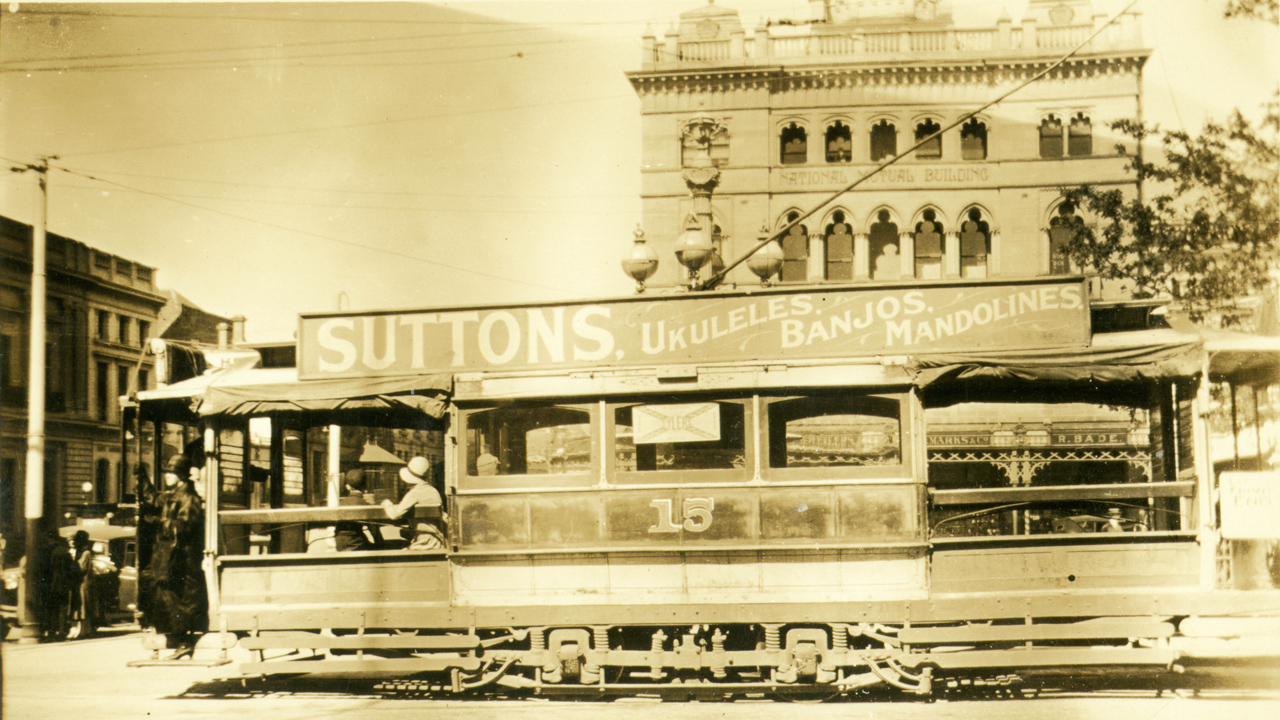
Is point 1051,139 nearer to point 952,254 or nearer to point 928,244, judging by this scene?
point 952,254

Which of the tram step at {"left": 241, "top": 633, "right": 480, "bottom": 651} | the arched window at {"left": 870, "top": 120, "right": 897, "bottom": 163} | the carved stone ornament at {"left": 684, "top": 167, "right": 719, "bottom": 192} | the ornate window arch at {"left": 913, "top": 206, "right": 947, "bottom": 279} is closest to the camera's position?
the tram step at {"left": 241, "top": 633, "right": 480, "bottom": 651}

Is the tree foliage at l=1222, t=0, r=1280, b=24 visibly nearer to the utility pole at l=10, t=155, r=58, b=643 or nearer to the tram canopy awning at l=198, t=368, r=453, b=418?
the tram canopy awning at l=198, t=368, r=453, b=418

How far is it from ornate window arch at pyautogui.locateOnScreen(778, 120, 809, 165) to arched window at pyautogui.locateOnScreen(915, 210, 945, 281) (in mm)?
3569

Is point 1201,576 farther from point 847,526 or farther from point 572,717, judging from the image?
point 572,717

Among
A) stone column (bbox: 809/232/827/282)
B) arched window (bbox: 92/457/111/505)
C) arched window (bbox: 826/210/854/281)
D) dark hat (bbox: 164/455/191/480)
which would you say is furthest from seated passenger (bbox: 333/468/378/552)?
arched window (bbox: 92/457/111/505)

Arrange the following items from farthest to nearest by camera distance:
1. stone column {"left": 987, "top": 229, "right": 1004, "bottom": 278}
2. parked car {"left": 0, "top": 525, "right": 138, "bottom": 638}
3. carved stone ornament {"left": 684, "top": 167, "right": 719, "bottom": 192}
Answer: stone column {"left": 987, "top": 229, "right": 1004, "bottom": 278}, parked car {"left": 0, "top": 525, "right": 138, "bottom": 638}, carved stone ornament {"left": 684, "top": 167, "right": 719, "bottom": 192}

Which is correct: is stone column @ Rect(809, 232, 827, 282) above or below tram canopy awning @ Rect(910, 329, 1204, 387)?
above

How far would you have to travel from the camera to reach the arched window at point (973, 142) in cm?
Answer: 2825

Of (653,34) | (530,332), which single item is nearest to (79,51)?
(530,332)

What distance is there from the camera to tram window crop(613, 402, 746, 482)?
850cm

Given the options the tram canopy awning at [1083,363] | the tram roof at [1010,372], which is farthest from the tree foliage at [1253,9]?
the tram canopy awning at [1083,363]

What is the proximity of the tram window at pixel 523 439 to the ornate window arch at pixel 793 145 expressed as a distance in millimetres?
21189

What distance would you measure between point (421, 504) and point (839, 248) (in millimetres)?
22138

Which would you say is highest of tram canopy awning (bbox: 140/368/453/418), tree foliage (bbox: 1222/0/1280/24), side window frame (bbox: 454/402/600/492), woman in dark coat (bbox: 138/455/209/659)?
tree foliage (bbox: 1222/0/1280/24)
